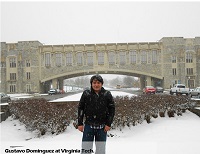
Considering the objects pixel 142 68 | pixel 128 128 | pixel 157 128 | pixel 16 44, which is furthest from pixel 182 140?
pixel 16 44

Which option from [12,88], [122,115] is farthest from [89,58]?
[122,115]

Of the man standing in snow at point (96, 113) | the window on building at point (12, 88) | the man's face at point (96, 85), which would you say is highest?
the man's face at point (96, 85)

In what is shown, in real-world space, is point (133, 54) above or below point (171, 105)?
above

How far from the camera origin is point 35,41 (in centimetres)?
5756

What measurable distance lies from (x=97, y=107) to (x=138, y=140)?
393 centimetres

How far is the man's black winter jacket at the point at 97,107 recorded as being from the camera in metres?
5.21

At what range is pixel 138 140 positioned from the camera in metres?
8.57

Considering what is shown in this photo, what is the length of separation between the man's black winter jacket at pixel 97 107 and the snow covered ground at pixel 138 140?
1847 mm

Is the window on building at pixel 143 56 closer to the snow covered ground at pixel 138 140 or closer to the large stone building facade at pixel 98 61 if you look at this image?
the large stone building facade at pixel 98 61

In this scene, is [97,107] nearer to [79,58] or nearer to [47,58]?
[79,58]

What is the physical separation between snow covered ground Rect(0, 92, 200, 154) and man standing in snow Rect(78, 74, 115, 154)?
159 cm

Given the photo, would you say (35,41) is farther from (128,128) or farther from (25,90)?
(128,128)

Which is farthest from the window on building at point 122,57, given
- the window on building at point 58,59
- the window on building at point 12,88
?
the window on building at point 12,88

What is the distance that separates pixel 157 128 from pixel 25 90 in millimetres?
50907
